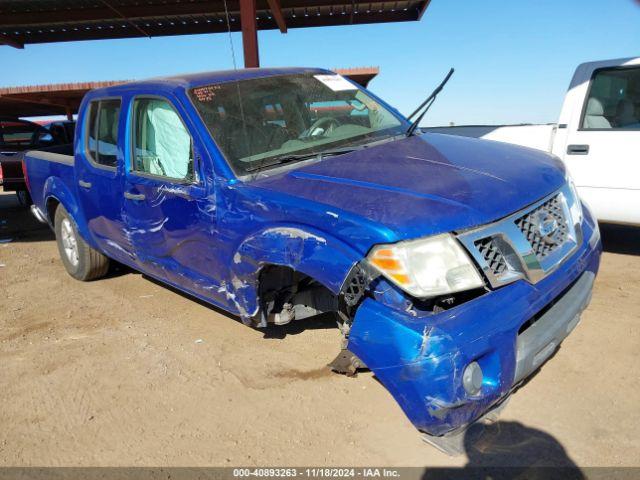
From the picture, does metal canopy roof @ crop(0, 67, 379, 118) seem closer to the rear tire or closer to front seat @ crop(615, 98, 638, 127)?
the rear tire

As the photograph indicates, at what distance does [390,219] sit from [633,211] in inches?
141

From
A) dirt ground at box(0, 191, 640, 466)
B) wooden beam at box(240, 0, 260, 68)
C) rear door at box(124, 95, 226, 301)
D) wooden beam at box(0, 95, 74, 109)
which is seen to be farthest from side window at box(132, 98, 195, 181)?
wooden beam at box(0, 95, 74, 109)

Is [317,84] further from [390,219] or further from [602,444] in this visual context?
[602,444]

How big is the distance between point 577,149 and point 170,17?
914 cm

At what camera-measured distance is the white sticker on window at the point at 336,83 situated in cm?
383

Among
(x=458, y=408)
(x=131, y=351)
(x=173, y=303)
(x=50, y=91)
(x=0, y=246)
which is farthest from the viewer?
(x=50, y=91)

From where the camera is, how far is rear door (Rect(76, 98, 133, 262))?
12.7 feet

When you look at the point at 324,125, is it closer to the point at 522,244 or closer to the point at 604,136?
the point at 522,244

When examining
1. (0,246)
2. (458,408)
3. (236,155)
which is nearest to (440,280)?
(458,408)

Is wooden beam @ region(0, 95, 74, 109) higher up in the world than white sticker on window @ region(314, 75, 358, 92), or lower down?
lower down

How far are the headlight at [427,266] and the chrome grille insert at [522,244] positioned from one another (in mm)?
63

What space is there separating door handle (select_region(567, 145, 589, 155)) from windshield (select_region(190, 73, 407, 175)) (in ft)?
7.51

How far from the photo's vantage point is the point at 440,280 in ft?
6.88

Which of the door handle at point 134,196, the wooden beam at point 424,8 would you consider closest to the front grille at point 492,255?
the door handle at point 134,196
